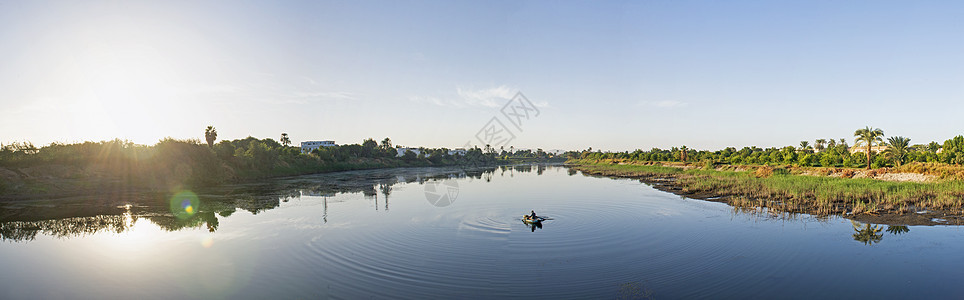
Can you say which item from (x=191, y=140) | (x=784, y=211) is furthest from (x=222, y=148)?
(x=784, y=211)

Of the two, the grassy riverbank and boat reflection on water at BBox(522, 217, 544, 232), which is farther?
the grassy riverbank

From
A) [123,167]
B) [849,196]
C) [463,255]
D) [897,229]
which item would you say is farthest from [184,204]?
[849,196]

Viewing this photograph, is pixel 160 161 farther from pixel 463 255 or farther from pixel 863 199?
pixel 863 199

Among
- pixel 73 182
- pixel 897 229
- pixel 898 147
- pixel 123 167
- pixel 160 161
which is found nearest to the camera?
pixel 897 229

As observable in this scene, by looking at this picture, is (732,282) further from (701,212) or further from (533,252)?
(701,212)

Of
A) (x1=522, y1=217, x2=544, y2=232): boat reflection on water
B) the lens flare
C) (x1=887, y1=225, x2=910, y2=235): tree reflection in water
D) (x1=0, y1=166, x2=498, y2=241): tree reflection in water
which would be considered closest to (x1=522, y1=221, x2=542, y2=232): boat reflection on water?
(x1=522, y1=217, x2=544, y2=232): boat reflection on water

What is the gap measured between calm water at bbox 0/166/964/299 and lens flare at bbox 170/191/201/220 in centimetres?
64

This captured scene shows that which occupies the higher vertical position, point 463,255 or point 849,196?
point 849,196

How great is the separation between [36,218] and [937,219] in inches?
2134

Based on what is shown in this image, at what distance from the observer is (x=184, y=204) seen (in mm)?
30531

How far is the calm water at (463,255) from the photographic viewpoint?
1170cm

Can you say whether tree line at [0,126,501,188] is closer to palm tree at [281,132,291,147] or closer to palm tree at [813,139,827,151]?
palm tree at [281,132,291,147]

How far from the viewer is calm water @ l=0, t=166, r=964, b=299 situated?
38.4 ft

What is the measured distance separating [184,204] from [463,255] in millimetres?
28371
